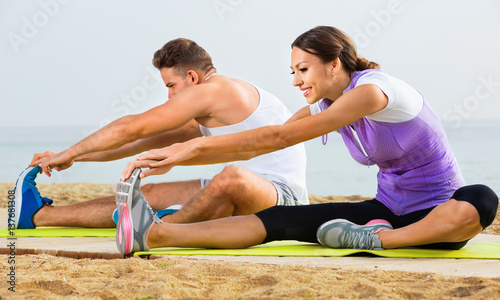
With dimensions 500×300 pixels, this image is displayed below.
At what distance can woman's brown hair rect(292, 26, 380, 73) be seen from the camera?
95.7 inches

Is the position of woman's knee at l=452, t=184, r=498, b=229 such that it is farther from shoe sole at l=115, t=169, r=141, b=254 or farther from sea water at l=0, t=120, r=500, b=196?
sea water at l=0, t=120, r=500, b=196

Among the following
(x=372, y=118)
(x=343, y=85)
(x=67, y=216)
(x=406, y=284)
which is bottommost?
(x=406, y=284)

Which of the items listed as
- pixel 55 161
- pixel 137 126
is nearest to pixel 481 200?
pixel 137 126

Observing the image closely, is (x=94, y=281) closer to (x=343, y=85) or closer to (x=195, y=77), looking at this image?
(x=343, y=85)

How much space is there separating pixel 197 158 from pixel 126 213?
3.46 ft

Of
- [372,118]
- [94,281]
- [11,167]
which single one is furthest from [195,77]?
[11,167]

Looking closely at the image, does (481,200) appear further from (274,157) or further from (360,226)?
(274,157)

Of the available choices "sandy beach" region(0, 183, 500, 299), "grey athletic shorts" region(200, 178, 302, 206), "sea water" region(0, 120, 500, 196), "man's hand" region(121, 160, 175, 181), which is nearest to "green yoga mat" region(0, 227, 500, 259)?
"sandy beach" region(0, 183, 500, 299)

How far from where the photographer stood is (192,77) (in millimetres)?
3402

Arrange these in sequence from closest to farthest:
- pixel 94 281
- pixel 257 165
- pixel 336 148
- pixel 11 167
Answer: pixel 94 281 < pixel 257 165 < pixel 11 167 < pixel 336 148

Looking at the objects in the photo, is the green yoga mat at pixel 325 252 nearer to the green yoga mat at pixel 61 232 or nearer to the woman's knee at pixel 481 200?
the woman's knee at pixel 481 200

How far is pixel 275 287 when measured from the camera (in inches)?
69.4

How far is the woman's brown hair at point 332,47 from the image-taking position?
243 centimetres

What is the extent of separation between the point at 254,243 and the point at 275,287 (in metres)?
0.76
